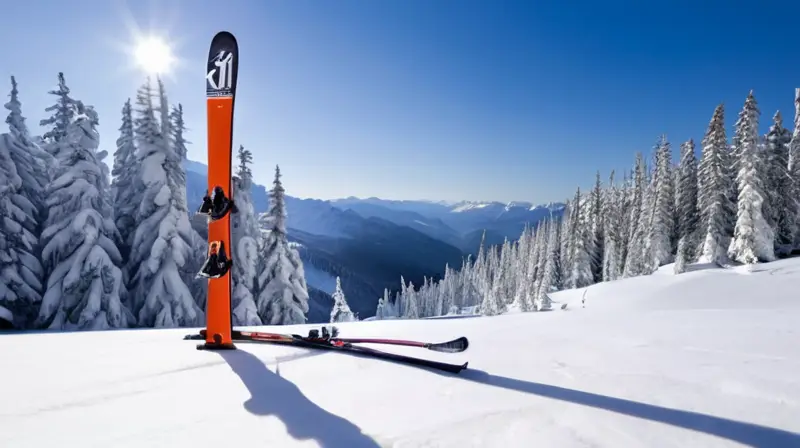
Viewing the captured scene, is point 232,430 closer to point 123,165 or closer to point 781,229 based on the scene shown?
point 123,165

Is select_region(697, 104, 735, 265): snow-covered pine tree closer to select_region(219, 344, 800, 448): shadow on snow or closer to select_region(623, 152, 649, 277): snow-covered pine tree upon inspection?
select_region(623, 152, 649, 277): snow-covered pine tree

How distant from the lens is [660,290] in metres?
22.1

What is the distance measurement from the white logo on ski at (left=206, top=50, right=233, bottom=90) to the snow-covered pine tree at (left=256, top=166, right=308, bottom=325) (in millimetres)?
13604

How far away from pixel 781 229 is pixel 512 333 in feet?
137

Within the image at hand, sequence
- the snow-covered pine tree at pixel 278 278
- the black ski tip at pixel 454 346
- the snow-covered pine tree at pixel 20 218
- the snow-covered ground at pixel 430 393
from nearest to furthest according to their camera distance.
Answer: the snow-covered ground at pixel 430 393 < the black ski tip at pixel 454 346 < the snow-covered pine tree at pixel 20 218 < the snow-covered pine tree at pixel 278 278

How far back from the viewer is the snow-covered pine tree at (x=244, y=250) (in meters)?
16.6

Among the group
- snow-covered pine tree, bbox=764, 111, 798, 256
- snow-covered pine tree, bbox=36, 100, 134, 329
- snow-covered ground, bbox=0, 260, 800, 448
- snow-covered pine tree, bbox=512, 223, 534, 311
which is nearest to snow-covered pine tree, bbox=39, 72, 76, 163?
snow-covered pine tree, bbox=36, 100, 134, 329

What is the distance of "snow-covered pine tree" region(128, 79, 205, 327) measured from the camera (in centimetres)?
1476

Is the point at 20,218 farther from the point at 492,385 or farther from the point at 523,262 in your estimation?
the point at 523,262

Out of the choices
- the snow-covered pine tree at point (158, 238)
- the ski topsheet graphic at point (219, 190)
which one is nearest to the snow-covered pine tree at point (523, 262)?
the snow-covered pine tree at point (158, 238)

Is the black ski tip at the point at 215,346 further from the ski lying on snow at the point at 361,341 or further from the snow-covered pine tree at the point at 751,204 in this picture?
the snow-covered pine tree at the point at 751,204

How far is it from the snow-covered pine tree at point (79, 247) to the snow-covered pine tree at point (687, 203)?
42.9 m

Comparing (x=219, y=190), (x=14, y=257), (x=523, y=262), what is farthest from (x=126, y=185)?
(x=523, y=262)

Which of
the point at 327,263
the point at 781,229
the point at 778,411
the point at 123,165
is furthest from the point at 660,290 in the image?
the point at 327,263
